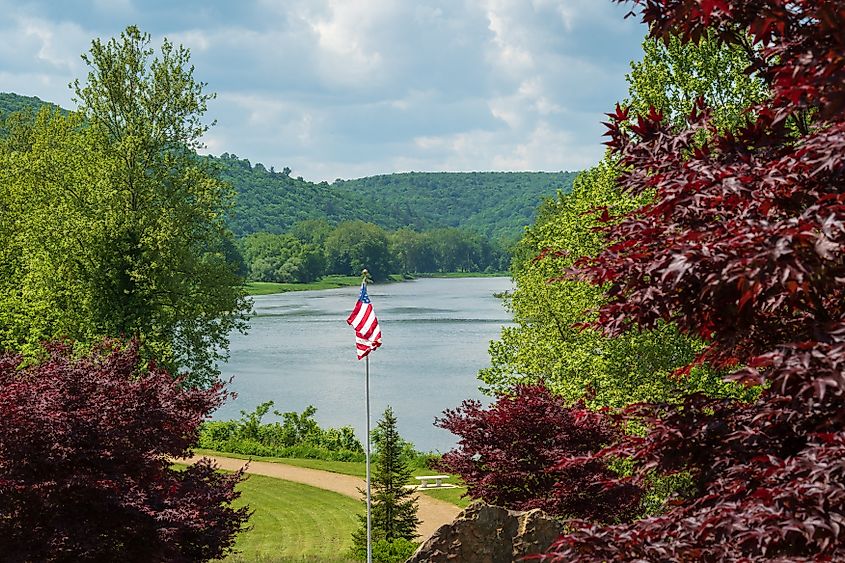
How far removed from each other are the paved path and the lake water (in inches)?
228

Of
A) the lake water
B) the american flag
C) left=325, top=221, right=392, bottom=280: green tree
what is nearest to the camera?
the american flag

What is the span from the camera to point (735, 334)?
4621 mm

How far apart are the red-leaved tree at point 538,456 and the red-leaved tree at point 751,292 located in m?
6.81

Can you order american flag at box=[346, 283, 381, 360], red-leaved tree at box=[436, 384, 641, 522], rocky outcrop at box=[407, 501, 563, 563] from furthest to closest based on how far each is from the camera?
1. american flag at box=[346, 283, 381, 360]
2. red-leaved tree at box=[436, 384, 641, 522]
3. rocky outcrop at box=[407, 501, 563, 563]

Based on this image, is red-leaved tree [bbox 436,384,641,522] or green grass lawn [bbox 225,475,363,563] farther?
green grass lawn [bbox 225,475,363,563]

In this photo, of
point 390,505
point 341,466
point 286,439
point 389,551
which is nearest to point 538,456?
point 389,551

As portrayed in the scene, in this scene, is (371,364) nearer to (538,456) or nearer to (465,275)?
(538,456)

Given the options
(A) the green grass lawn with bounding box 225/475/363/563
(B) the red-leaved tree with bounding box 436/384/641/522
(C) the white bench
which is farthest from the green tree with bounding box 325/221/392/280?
(B) the red-leaved tree with bounding box 436/384/641/522

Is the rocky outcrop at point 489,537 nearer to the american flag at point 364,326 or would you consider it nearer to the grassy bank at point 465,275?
the american flag at point 364,326

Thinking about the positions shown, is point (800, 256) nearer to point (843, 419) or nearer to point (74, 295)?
point (843, 419)

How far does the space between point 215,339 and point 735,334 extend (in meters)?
20.2

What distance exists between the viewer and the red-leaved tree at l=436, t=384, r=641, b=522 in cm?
1207

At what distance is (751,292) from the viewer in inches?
150

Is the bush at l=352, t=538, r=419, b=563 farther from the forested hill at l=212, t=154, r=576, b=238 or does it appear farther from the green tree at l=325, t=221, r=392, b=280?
the forested hill at l=212, t=154, r=576, b=238
